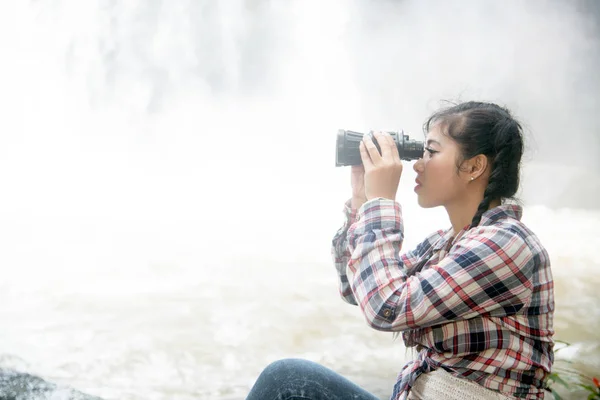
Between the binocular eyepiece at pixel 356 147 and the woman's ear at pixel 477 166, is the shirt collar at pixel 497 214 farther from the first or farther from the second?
the binocular eyepiece at pixel 356 147

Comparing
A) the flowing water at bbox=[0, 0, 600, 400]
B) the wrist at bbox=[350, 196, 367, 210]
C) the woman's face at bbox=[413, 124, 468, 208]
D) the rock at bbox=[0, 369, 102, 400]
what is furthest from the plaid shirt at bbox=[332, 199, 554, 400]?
the flowing water at bbox=[0, 0, 600, 400]

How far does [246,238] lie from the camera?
9.68 feet

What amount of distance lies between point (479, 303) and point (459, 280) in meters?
0.04

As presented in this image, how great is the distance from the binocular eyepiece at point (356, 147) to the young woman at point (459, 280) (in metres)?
0.03

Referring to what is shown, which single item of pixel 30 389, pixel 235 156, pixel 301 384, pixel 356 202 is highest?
pixel 356 202

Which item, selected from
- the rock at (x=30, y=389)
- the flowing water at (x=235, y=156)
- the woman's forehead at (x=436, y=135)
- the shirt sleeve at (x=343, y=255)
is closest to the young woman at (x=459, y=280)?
the woman's forehead at (x=436, y=135)

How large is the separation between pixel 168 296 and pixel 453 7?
2097mm

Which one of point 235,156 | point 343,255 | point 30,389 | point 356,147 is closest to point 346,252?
point 343,255

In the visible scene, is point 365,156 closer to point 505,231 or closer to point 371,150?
point 371,150

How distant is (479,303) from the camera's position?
67 cm

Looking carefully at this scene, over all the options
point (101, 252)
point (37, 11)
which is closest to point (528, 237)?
point (101, 252)

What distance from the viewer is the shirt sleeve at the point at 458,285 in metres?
0.67

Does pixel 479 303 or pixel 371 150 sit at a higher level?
pixel 371 150

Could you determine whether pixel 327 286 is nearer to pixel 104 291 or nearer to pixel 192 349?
pixel 192 349
